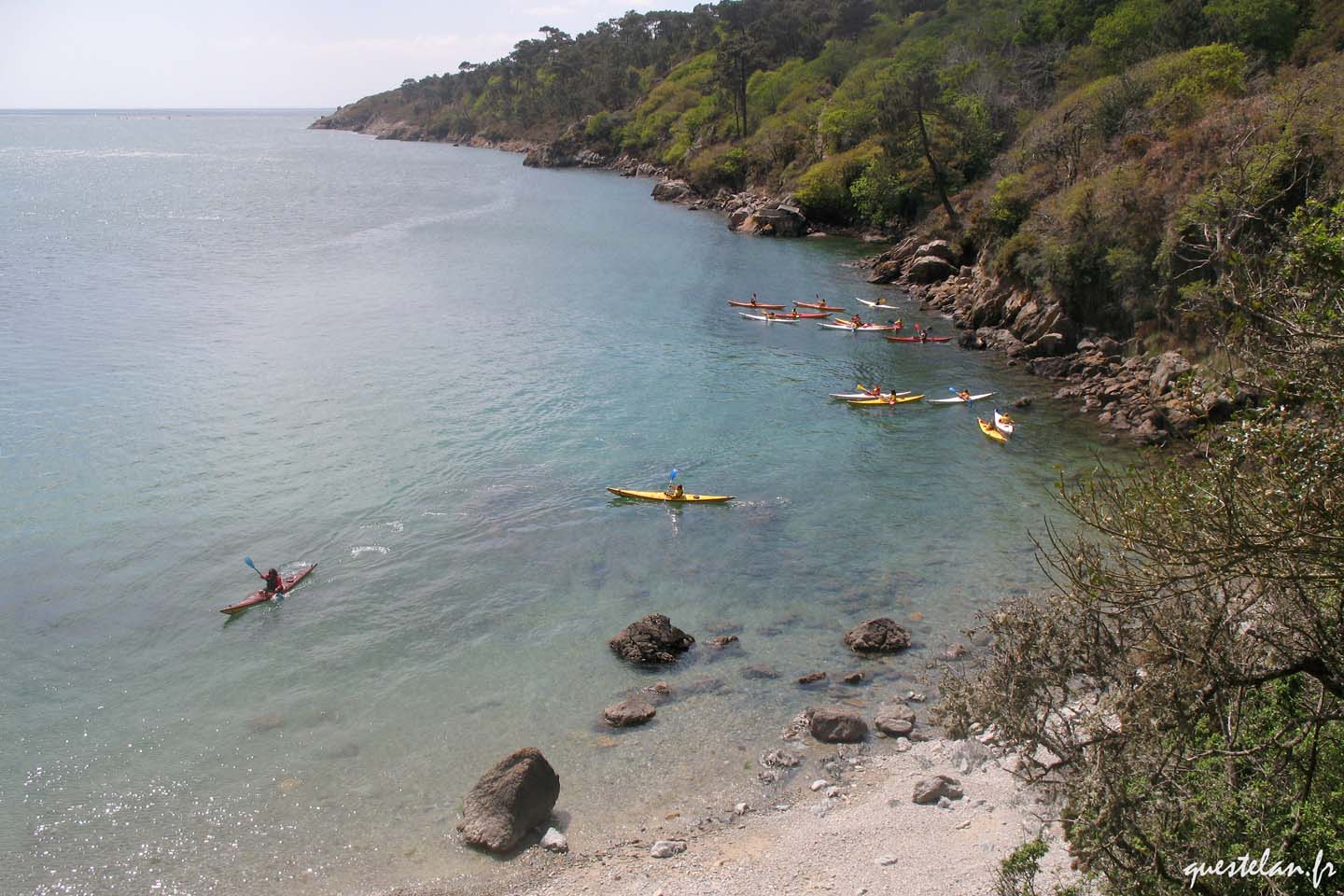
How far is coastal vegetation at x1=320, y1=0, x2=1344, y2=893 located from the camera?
11.8 m

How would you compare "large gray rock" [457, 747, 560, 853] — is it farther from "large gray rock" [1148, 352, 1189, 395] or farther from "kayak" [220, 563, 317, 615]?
"large gray rock" [1148, 352, 1189, 395]

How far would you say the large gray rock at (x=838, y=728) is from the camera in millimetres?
20250

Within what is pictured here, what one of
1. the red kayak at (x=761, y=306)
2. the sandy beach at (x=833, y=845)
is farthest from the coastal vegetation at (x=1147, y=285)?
the red kayak at (x=761, y=306)

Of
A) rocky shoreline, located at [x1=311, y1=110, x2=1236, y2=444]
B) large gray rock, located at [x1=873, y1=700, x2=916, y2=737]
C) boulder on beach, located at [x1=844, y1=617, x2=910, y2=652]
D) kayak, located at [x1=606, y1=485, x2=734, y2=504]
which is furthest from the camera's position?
rocky shoreline, located at [x1=311, y1=110, x2=1236, y2=444]

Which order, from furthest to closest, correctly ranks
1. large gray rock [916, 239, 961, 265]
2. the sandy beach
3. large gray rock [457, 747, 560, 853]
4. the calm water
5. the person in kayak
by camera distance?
1. large gray rock [916, 239, 961, 265]
2. the person in kayak
3. the calm water
4. large gray rock [457, 747, 560, 853]
5. the sandy beach

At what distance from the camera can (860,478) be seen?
34.8m

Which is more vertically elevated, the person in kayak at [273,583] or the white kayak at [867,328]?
the white kayak at [867,328]

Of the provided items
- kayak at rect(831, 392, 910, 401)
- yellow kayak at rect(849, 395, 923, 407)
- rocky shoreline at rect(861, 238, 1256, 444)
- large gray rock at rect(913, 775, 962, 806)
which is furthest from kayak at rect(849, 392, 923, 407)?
large gray rock at rect(913, 775, 962, 806)

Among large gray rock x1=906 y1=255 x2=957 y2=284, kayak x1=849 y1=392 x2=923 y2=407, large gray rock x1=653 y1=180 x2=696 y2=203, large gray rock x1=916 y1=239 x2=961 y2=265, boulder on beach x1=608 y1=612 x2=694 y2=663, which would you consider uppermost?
large gray rock x1=653 y1=180 x2=696 y2=203

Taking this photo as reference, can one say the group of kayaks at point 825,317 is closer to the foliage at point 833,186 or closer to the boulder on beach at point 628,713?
the foliage at point 833,186

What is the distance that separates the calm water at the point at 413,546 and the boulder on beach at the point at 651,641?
1.98 ft

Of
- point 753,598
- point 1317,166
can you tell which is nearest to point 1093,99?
point 1317,166

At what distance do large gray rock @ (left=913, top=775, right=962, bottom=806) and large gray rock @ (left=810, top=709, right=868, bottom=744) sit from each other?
→ 7.80 ft

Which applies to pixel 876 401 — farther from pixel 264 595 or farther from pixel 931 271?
pixel 264 595
